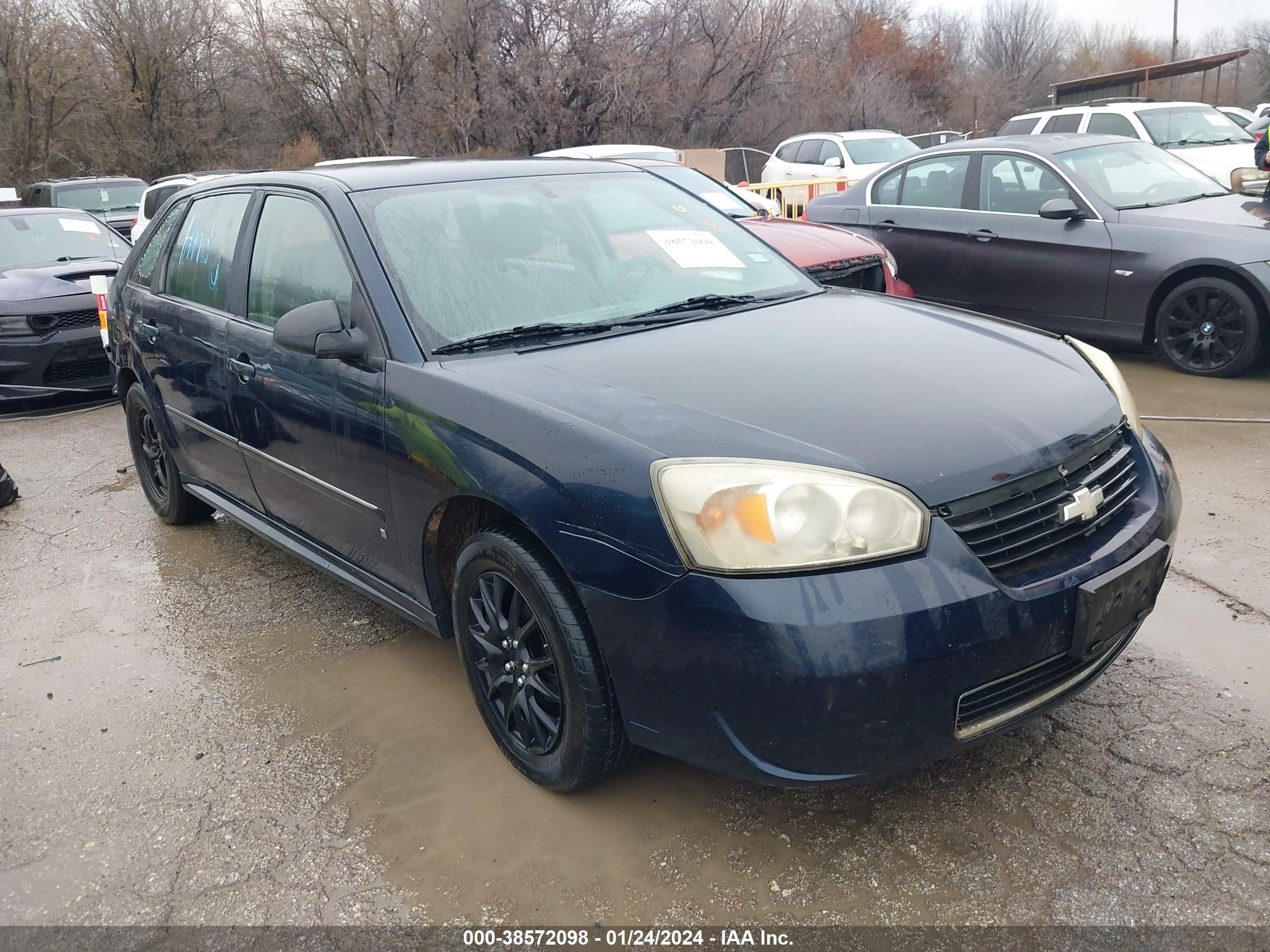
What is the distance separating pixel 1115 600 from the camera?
244cm

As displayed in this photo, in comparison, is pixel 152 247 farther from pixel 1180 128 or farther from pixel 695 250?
pixel 1180 128

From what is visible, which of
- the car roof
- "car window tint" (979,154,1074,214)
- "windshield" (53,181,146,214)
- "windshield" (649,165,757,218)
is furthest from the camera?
"windshield" (53,181,146,214)

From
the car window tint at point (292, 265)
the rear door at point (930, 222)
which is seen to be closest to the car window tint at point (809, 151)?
the rear door at point (930, 222)

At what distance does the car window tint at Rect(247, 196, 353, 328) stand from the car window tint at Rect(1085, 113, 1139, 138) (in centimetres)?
1167

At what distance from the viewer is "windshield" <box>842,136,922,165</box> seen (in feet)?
56.5

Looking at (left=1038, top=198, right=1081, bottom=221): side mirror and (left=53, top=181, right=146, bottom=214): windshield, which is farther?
(left=53, top=181, right=146, bottom=214): windshield

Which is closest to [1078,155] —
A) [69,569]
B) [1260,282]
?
[1260,282]

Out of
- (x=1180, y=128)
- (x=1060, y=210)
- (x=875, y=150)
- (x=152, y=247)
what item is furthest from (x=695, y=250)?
(x=875, y=150)

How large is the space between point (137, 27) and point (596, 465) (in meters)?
32.6

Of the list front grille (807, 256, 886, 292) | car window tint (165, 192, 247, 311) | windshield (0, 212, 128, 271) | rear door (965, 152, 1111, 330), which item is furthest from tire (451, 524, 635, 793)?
windshield (0, 212, 128, 271)

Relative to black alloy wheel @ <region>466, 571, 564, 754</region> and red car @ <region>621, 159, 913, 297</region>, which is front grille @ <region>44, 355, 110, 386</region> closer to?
red car @ <region>621, 159, 913, 297</region>

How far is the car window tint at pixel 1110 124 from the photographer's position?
495 inches

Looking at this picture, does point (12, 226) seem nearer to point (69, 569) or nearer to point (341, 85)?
point (69, 569)

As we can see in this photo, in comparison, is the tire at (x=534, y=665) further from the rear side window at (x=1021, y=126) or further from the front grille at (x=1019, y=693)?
the rear side window at (x=1021, y=126)
